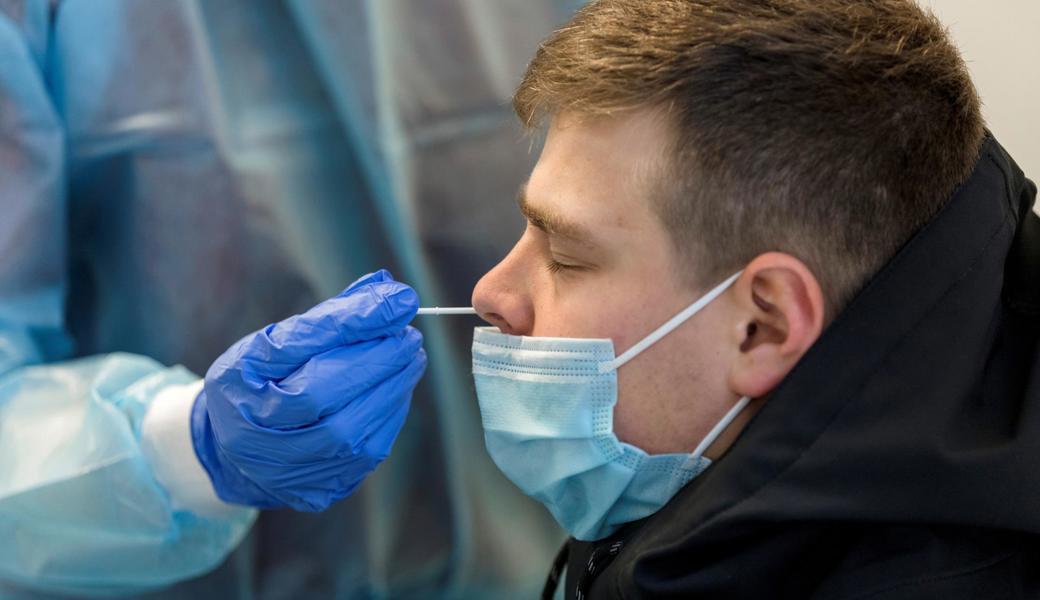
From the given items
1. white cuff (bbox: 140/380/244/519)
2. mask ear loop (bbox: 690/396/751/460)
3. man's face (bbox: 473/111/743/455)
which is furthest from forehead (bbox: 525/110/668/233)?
white cuff (bbox: 140/380/244/519)

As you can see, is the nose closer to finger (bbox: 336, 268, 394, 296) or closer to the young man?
the young man

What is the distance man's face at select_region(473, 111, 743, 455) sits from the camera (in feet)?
3.40

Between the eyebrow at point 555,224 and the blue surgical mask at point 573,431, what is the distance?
114 millimetres

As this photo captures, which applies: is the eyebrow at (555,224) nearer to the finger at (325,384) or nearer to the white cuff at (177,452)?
the finger at (325,384)

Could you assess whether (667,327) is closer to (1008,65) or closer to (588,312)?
(588,312)

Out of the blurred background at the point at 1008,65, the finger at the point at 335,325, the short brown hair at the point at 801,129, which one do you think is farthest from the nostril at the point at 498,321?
the blurred background at the point at 1008,65

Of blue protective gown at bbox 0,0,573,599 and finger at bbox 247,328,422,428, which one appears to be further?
blue protective gown at bbox 0,0,573,599

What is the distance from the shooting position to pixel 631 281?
1052mm

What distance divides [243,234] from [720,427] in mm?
858

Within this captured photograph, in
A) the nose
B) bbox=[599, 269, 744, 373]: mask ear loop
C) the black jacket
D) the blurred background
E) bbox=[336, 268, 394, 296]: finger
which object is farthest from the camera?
the blurred background

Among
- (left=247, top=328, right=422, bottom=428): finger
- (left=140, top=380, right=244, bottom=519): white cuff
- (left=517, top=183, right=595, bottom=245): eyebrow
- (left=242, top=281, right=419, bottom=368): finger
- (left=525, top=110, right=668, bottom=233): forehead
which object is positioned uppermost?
(left=525, top=110, right=668, bottom=233): forehead

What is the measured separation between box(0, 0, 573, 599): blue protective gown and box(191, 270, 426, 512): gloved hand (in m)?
0.28

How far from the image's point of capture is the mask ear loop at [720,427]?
3.43ft

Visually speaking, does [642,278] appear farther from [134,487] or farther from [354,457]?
[134,487]
